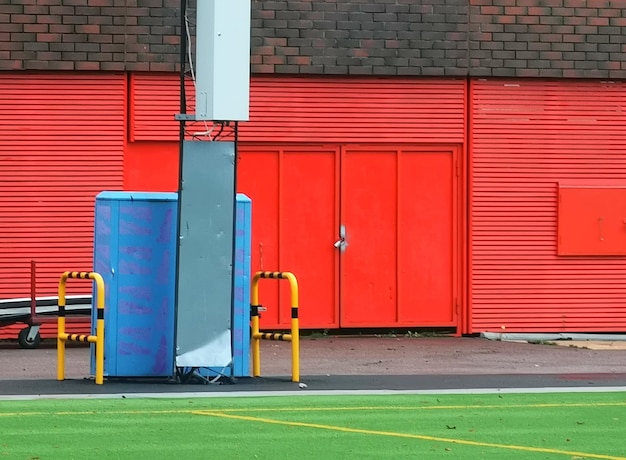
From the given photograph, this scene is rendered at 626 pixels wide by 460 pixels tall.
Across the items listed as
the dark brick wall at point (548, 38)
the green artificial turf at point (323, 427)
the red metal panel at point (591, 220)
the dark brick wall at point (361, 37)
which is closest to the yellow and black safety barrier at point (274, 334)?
the green artificial turf at point (323, 427)

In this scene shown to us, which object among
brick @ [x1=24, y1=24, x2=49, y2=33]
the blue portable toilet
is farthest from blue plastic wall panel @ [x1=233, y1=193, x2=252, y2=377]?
brick @ [x1=24, y1=24, x2=49, y2=33]

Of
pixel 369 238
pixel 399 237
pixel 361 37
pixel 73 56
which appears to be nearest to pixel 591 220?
pixel 399 237

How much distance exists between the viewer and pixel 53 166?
64.4ft

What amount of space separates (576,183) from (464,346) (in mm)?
3116

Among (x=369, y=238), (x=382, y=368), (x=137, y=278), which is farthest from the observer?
(x=369, y=238)

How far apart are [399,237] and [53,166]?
476cm

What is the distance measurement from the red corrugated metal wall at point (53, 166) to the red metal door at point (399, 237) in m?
3.27

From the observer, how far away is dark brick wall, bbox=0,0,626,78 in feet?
64.0

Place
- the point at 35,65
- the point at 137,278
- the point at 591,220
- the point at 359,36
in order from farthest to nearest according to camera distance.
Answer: the point at 591,220
the point at 359,36
the point at 35,65
the point at 137,278

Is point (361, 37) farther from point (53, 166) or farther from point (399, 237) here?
point (53, 166)

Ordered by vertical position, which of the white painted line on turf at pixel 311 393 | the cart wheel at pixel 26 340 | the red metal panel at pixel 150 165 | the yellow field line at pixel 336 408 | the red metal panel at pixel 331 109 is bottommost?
the yellow field line at pixel 336 408

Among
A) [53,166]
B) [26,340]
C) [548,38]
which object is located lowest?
[26,340]

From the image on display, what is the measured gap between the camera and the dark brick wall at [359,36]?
64.0 ft

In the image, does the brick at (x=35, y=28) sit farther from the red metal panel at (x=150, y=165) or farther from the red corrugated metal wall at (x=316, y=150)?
the red corrugated metal wall at (x=316, y=150)
